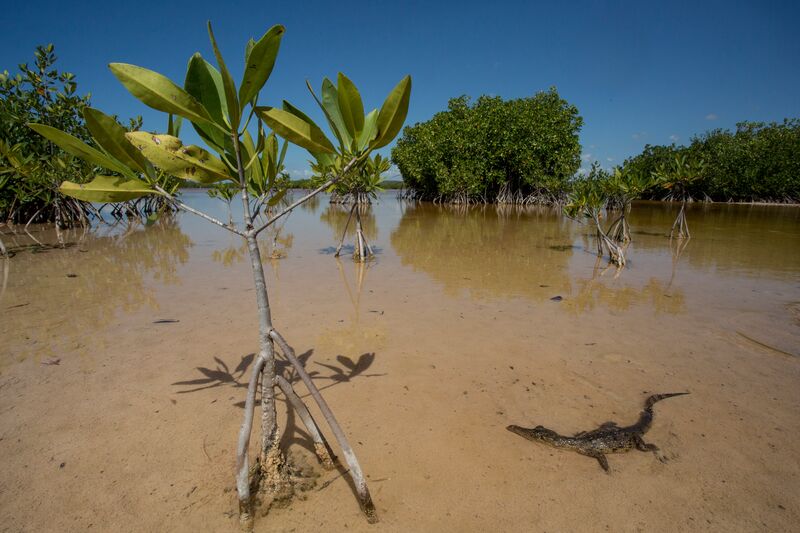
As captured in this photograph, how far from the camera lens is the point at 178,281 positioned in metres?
6.31

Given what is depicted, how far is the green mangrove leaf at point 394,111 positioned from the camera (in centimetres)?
157

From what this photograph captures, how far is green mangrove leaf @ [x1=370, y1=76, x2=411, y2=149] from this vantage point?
157cm

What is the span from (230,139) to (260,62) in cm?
49

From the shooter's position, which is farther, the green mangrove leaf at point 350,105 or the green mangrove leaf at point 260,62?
the green mangrove leaf at point 350,105

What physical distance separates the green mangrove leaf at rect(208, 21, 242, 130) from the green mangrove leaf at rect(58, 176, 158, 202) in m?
0.50

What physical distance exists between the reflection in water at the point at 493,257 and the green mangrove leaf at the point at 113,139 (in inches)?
179

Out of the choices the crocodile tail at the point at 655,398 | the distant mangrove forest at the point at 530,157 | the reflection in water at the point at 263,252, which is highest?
the distant mangrove forest at the point at 530,157

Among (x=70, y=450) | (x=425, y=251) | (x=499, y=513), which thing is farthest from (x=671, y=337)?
(x=425, y=251)

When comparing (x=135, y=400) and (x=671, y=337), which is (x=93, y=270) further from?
(x=671, y=337)

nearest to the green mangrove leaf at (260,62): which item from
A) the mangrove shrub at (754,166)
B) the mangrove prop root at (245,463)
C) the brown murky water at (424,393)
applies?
the mangrove prop root at (245,463)

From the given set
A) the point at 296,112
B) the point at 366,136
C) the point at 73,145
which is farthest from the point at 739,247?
the point at 73,145

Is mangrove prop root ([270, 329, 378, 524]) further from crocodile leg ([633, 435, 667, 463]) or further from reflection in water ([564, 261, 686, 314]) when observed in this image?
reflection in water ([564, 261, 686, 314])

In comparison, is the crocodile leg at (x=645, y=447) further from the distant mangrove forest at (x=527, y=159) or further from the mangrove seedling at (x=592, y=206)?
the distant mangrove forest at (x=527, y=159)

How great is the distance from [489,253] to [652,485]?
712cm
